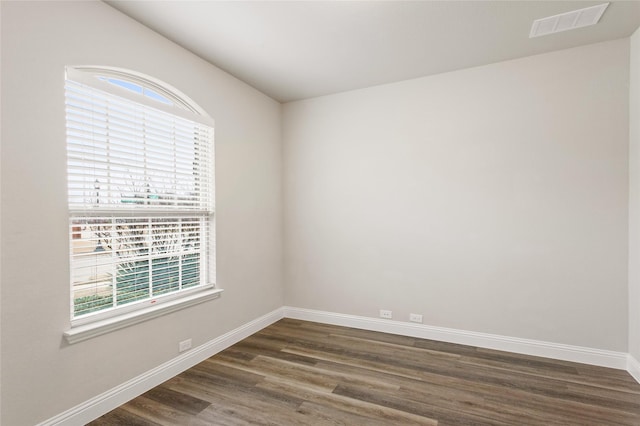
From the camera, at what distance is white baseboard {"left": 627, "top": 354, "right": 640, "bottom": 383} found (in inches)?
101

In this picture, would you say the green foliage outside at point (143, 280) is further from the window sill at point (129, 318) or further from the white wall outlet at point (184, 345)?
the white wall outlet at point (184, 345)

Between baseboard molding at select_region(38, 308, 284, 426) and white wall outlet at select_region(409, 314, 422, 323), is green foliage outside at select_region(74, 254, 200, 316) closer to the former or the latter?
baseboard molding at select_region(38, 308, 284, 426)

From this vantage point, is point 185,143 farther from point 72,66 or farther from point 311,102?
point 311,102

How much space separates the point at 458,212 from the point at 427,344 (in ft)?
4.71

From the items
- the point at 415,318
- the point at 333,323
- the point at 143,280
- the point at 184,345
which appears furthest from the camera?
the point at 333,323

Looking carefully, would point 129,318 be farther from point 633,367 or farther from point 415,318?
point 633,367

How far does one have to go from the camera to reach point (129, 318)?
92.3 inches

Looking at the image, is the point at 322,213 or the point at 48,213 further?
the point at 322,213

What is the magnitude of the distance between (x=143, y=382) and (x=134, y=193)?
58.0 inches

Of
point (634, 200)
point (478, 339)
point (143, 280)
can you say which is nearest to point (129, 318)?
point (143, 280)

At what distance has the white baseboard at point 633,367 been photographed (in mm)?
2568

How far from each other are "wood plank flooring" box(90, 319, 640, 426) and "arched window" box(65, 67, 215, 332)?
2.63 feet

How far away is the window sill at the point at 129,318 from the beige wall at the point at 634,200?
3.71 metres

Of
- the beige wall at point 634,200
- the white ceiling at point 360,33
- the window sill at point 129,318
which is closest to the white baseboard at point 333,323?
the beige wall at point 634,200
